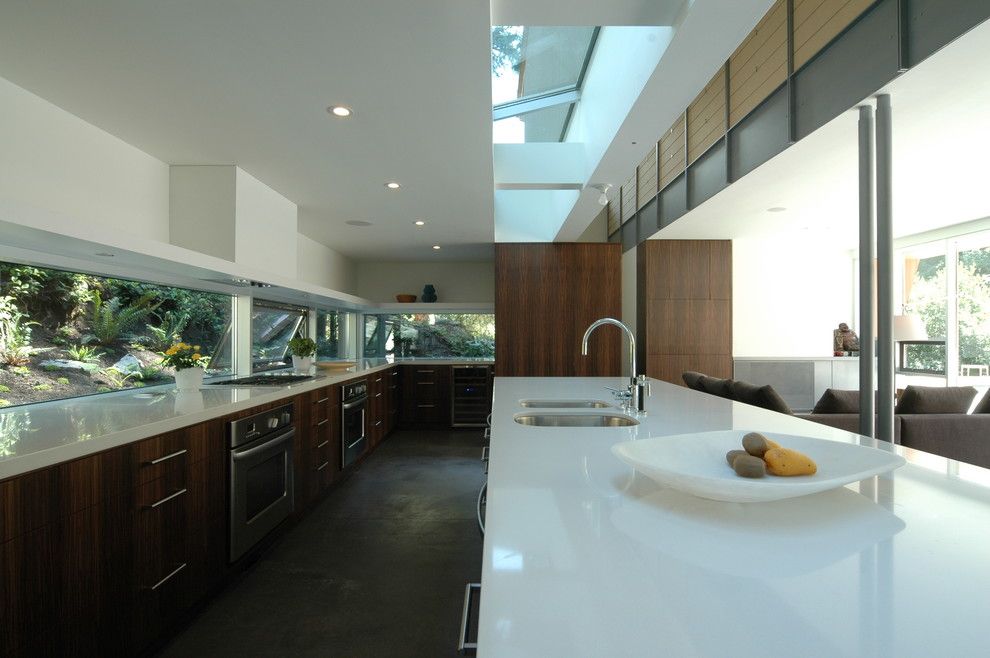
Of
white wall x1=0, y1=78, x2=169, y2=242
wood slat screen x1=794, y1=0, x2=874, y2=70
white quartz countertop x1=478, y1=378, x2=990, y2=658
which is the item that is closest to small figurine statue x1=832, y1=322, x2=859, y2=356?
wood slat screen x1=794, y1=0, x2=874, y2=70

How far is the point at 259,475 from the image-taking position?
2.63m

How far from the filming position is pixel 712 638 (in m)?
0.47

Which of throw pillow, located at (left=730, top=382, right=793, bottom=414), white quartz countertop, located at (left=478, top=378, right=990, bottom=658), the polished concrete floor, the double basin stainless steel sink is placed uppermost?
white quartz countertop, located at (left=478, top=378, right=990, bottom=658)

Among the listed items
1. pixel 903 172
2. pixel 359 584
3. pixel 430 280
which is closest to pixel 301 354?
pixel 359 584

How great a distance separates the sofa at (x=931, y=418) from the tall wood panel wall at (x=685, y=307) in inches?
116

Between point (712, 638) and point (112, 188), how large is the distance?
3364 millimetres

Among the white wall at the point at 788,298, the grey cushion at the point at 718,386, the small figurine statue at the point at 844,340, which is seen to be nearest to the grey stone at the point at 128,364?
the grey cushion at the point at 718,386

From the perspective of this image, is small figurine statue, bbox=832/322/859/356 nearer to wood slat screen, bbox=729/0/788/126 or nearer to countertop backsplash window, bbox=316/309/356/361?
wood slat screen, bbox=729/0/788/126

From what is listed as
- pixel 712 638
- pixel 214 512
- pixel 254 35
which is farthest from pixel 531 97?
pixel 712 638

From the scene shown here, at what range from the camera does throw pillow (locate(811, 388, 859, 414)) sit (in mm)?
3252

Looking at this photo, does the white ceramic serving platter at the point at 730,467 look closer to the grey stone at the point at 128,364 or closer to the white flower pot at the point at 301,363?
the grey stone at the point at 128,364

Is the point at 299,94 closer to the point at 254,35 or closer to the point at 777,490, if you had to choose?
the point at 254,35

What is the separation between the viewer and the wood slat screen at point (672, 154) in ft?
17.2

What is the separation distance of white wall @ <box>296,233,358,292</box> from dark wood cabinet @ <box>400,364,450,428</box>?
1.52 meters
